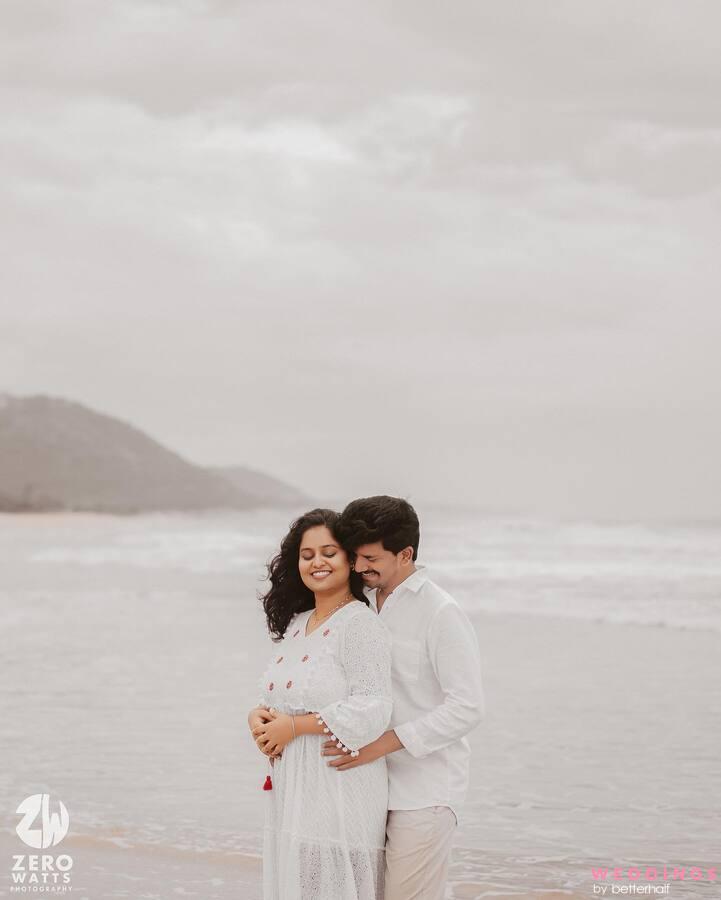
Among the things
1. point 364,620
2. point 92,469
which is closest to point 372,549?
point 364,620

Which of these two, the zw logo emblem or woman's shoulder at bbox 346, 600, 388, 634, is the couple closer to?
woman's shoulder at bbox 346, 600, 388, 634

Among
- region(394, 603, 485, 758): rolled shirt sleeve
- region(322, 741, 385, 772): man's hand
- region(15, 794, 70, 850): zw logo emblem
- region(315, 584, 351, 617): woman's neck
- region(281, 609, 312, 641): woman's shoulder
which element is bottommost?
region(15, 794, 70, 850): zw logo emblem

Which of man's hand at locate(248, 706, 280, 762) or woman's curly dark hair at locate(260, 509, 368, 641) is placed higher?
woman's curly dark hair at locate(260, 509, 368, 641)

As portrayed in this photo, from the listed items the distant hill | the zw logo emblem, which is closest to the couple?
the zw logo emblem

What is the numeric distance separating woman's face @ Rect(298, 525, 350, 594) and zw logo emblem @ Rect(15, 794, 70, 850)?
10.0 feet

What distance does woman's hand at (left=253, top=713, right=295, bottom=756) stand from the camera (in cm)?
293

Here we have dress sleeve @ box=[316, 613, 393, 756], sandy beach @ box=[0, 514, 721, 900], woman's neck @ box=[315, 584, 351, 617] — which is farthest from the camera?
sandy beach @ box=[0, 514, 721, 900]

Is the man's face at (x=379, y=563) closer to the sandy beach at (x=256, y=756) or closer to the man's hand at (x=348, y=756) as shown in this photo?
the man's hand at (x=348, y=756)

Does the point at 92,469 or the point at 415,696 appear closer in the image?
the point at 415,696

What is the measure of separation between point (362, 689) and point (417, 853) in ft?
1.53

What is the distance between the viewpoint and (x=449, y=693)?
2916 mm

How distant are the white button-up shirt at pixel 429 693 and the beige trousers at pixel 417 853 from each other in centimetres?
3

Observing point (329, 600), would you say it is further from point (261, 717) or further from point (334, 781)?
point (334, 781)

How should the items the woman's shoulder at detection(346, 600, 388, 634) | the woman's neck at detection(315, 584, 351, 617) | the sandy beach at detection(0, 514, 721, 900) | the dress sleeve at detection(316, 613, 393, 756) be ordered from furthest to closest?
the sandy beach at detection(0, 514, 721, 900)
the woman's neck at detection(315, 584, 351, 617)
the woman's shoulder at detection(346, 600, 388, 634)
the dress sleeve at detection(316, 613, 393, 756)
